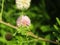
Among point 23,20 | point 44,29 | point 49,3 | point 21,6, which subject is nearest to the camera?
point 23,20

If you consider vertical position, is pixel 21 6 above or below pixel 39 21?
above

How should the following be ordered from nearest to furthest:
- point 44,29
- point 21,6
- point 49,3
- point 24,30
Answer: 1. point 24,30
2. point 21,6
3. point 44,29
4. point 49,3

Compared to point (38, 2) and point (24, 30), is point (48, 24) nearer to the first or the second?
point (38, 2)

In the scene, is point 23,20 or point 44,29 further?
point 44,29

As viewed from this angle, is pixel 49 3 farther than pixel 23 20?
Yes

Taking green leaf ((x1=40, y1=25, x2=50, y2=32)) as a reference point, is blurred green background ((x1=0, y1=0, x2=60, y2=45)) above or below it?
above

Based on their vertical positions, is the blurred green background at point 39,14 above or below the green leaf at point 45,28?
above

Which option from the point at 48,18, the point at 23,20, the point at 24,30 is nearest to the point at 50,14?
the point at 48,18

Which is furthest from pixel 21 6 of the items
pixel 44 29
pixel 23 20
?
pixel 44 29

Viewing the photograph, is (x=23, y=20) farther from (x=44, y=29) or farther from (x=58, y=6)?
(x=58, y=6)
